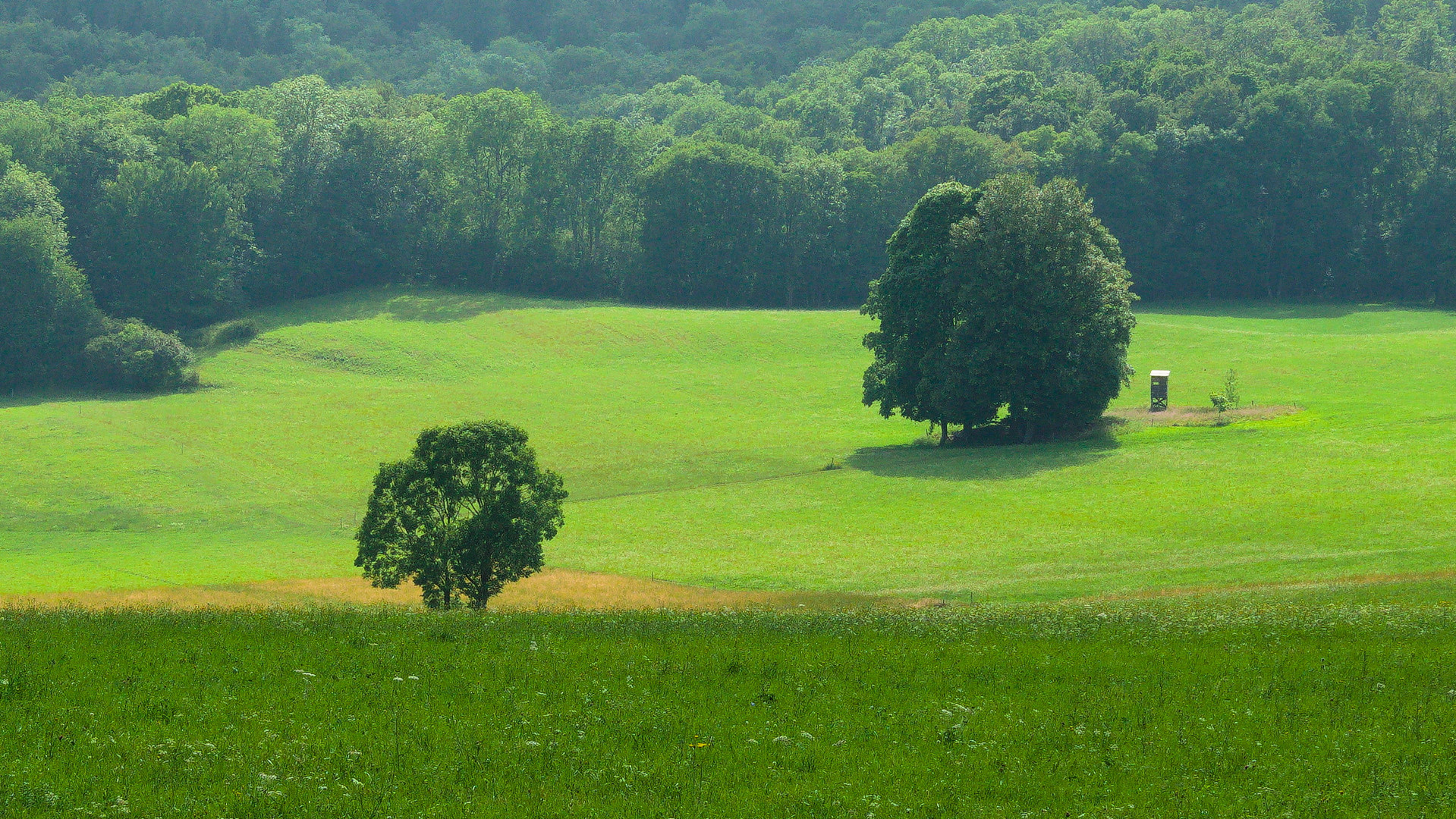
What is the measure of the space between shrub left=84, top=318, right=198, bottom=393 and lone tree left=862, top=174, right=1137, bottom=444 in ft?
197

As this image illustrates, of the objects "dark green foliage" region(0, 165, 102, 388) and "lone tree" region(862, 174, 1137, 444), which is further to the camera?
"dark green foliage" region(0, 165, 102, 388)

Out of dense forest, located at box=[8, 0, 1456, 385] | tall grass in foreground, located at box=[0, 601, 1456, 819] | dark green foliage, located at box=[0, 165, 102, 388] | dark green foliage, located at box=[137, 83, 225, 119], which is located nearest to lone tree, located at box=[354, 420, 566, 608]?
tall grass in foreground, located at box=[0, 601, 1456, 819]

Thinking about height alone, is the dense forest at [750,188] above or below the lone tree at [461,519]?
above

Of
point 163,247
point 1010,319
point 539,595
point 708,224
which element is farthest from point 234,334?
point 539,595

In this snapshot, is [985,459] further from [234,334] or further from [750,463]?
[234,334]

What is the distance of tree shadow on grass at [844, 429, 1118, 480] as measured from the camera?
237 ft

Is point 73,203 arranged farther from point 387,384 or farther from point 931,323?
point 931,323

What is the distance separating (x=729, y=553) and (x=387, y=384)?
60.7 metres

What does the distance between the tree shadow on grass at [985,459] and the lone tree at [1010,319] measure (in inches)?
83.2

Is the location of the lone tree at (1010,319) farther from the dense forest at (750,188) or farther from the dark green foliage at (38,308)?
the dark green foliage at (38,308)

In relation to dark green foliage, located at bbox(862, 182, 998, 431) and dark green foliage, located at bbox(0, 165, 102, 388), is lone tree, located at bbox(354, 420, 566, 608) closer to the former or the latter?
dark green foliage, located at bbox(862, 182, 998, 431)

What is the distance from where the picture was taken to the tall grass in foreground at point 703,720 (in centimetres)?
1519

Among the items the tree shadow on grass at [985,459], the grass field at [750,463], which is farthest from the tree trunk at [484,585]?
the tree shadow on grass at [985,459]

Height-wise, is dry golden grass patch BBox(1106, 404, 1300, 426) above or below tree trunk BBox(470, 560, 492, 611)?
above
